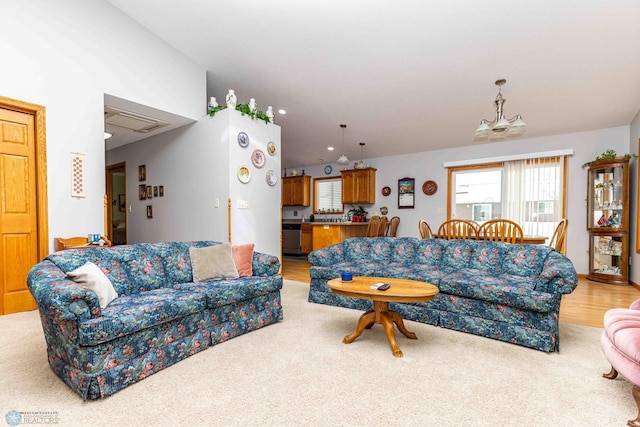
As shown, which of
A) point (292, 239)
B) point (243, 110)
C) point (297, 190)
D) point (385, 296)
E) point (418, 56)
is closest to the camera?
point (385, 296)

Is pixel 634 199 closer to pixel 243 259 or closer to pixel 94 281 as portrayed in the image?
pixel 243 259

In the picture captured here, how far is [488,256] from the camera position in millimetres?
3312

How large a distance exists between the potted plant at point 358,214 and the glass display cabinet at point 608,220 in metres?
4.10

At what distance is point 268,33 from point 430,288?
3.24m

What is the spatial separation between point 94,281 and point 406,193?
6.26 meters

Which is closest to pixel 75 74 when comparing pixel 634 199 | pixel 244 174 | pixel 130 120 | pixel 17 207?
pixel 130 120

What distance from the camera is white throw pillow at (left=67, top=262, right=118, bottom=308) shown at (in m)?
1.93

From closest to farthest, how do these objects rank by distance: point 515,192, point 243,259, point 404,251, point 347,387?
point 347,387 → point 243,259 → point 404,251 → point 515,192

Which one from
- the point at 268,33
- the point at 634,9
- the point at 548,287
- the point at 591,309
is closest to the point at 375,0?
the point at 268,33

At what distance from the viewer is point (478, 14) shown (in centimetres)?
291

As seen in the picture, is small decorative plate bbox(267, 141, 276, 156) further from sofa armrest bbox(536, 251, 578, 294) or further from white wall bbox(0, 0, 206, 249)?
sofa armrest bbox(536, 251, 578, 294)

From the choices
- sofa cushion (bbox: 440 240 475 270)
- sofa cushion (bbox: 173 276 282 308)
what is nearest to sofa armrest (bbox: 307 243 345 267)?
sofa cushion (bbox: 173 276 282 308)

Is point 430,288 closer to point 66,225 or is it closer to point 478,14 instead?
point 478,14

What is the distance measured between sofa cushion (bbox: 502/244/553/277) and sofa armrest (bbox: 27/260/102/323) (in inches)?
136
